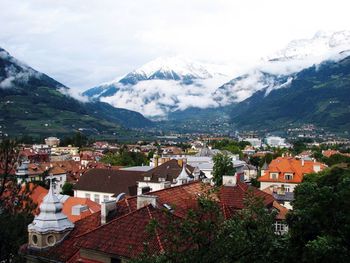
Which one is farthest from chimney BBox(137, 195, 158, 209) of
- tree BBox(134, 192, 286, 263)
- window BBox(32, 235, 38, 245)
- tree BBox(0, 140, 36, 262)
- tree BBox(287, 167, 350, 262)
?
tree BBox(134, 192, 286, 263)

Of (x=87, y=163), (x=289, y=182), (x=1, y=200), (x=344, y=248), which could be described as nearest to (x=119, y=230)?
(x=1, y=200)

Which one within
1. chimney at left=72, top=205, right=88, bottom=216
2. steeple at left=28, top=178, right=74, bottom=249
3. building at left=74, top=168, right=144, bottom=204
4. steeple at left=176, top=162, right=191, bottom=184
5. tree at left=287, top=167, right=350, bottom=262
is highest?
tree at left=287, top=167, right=350, bottom=262

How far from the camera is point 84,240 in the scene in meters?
23.0

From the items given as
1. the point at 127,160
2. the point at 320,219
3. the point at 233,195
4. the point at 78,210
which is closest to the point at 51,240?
the point at 78,210

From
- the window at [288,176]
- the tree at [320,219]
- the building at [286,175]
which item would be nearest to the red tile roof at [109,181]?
the building at [286,175]

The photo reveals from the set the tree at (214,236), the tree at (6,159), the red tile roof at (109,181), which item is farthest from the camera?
the red tile roof at (109,181)

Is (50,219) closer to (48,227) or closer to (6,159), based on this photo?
(48,227)

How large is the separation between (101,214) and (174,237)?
13565 millimetres

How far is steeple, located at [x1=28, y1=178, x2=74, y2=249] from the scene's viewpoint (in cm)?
2488

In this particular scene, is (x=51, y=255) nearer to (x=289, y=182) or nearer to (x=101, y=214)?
(x=101, y=214)

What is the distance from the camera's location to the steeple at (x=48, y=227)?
2488 centimetres

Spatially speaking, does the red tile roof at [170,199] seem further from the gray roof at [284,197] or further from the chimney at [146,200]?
the gray roof at [284,197]

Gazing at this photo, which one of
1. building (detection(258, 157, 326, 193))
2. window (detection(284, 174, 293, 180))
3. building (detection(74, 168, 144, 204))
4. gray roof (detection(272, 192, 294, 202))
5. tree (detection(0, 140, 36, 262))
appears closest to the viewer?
tree (detection(0, 140, 36, 262))

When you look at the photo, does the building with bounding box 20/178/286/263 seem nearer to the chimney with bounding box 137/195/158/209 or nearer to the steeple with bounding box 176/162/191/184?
the chimney with bounding box 137/195/158/209
